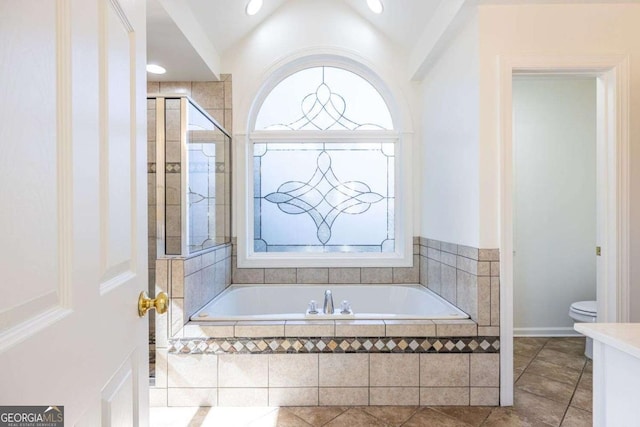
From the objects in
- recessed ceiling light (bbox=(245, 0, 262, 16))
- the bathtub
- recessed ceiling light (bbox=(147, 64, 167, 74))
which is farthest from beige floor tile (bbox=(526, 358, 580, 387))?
recessed ceiling light (bbox=(147, 64, 167, 74))

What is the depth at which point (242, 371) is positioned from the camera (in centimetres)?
210

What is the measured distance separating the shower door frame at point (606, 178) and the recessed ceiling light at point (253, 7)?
73.3 inches

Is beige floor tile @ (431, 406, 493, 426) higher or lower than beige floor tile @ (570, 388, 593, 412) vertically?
higher

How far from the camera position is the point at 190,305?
7.25 ft

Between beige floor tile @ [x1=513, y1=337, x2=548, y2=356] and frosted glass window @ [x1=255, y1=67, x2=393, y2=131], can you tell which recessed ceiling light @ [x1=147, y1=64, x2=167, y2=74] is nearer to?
frosted glass window @ [x1=255, y1=67, x2=393, y2=131]

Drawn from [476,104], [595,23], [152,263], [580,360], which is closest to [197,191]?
[152,263]

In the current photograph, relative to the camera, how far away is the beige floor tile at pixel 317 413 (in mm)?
1954

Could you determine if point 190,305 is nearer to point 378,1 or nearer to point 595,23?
point 378,1

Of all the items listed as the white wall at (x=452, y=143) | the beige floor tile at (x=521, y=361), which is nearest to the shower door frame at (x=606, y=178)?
the white wall at (x=452, y=143)

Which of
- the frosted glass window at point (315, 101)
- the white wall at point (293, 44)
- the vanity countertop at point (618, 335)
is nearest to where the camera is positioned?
the vanity countertop at point (618, 335)

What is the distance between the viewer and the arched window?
3227 mm

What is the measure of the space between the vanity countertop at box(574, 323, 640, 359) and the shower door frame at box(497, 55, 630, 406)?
1.11 metres

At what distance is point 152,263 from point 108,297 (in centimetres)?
179

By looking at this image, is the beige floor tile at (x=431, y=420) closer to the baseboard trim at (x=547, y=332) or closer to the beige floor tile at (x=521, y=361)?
the beige floor tile at (x=521, y=361)
